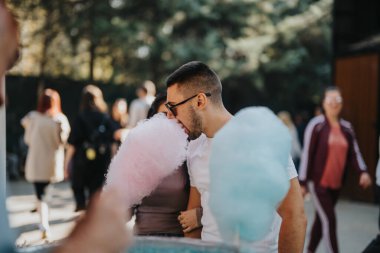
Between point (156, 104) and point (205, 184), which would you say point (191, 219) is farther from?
point (156, 104)

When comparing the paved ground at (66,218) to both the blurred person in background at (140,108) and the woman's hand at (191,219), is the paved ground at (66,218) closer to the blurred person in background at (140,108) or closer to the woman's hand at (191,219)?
the blurred person in background at (140,108)

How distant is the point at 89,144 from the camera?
23.9 ft

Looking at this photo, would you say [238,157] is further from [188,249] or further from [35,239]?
[35,239]

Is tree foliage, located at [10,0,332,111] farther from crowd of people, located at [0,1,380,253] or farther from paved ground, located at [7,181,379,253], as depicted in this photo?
crowd of people, located at [0,1,380,253]

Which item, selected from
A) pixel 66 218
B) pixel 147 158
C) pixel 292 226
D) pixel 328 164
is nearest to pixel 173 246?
pixel 292 226

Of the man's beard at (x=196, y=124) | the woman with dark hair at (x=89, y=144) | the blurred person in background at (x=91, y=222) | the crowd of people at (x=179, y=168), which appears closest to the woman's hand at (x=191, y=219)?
the crowd of people at (x=179, y=168)

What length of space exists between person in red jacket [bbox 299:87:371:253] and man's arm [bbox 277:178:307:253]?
3.66m

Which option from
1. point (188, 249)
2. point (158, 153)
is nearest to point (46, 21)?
point (158, 153)

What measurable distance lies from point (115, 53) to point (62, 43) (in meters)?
2.24

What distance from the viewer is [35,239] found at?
683 cm

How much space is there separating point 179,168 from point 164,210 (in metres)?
0.31

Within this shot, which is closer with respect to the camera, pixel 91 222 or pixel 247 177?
pixel 91 222

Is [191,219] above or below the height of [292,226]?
below

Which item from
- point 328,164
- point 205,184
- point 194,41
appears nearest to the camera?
point 205,184
